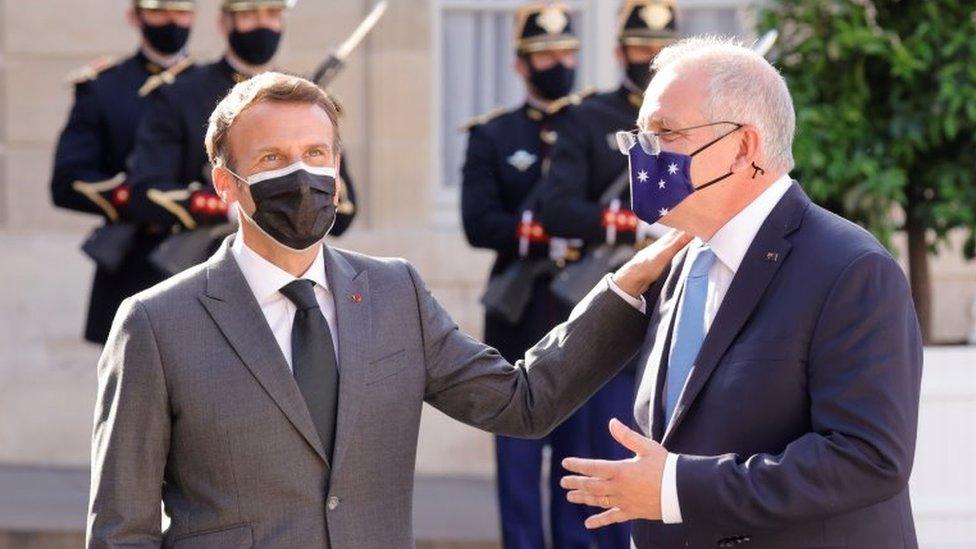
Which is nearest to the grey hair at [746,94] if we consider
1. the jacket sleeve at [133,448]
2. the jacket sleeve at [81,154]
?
the jacket sleeve at [133,448]

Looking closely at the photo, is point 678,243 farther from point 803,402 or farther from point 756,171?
point 803,402

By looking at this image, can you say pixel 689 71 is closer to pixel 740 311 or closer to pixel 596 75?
pixel 740 311

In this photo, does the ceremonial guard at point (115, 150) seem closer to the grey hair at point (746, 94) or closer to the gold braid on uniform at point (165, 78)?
the gold braid on uniform at point (165, 78)

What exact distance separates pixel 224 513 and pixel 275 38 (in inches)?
155

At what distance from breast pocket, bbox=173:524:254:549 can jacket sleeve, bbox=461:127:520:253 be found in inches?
147

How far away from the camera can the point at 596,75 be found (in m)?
9.28

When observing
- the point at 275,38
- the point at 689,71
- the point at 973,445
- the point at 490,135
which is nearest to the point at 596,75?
the point at 490,135

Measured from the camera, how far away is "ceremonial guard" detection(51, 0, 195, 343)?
709cm

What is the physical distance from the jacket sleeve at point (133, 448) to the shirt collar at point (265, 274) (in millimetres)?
237

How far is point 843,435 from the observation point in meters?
3.16

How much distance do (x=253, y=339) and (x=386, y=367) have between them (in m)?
0.26

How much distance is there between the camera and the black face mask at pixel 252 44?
699cm

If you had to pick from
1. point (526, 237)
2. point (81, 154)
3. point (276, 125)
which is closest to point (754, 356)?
point (276, 125)

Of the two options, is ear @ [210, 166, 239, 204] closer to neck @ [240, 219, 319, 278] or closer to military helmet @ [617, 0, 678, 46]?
neck @ [240, 219, 319, 278]
